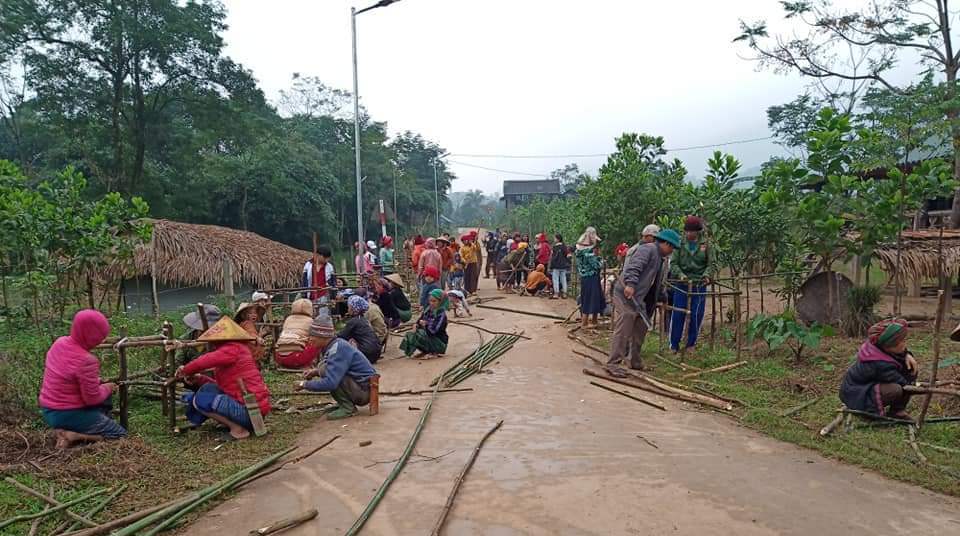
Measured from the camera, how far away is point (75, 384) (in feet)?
15.8

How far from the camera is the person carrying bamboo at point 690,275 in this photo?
26.2 ft

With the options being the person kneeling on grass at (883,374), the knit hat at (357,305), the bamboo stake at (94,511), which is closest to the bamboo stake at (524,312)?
the knit hat at (357,305)

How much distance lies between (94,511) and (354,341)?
4072mm

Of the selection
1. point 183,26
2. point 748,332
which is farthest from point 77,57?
point 748,332

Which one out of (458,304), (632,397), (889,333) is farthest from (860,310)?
(458,304)

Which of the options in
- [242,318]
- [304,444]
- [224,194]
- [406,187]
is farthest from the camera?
[406,187]

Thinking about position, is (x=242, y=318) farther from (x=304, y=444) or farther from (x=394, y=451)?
(x=394, y=451)

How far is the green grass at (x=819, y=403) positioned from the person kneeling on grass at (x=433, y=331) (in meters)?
2.56

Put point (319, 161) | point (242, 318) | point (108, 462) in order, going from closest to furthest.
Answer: point (108, 462)
point (242, 318)
point (319, 161)

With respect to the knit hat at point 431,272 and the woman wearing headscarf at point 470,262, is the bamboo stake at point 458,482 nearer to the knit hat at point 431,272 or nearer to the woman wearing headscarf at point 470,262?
the knit hat at point 431,272

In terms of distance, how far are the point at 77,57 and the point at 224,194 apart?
21.8 ft

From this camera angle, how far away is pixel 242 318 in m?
5.83

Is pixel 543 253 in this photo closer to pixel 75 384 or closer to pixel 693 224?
pixel 693 224

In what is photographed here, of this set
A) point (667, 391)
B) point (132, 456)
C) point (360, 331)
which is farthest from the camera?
point (360, 331)
